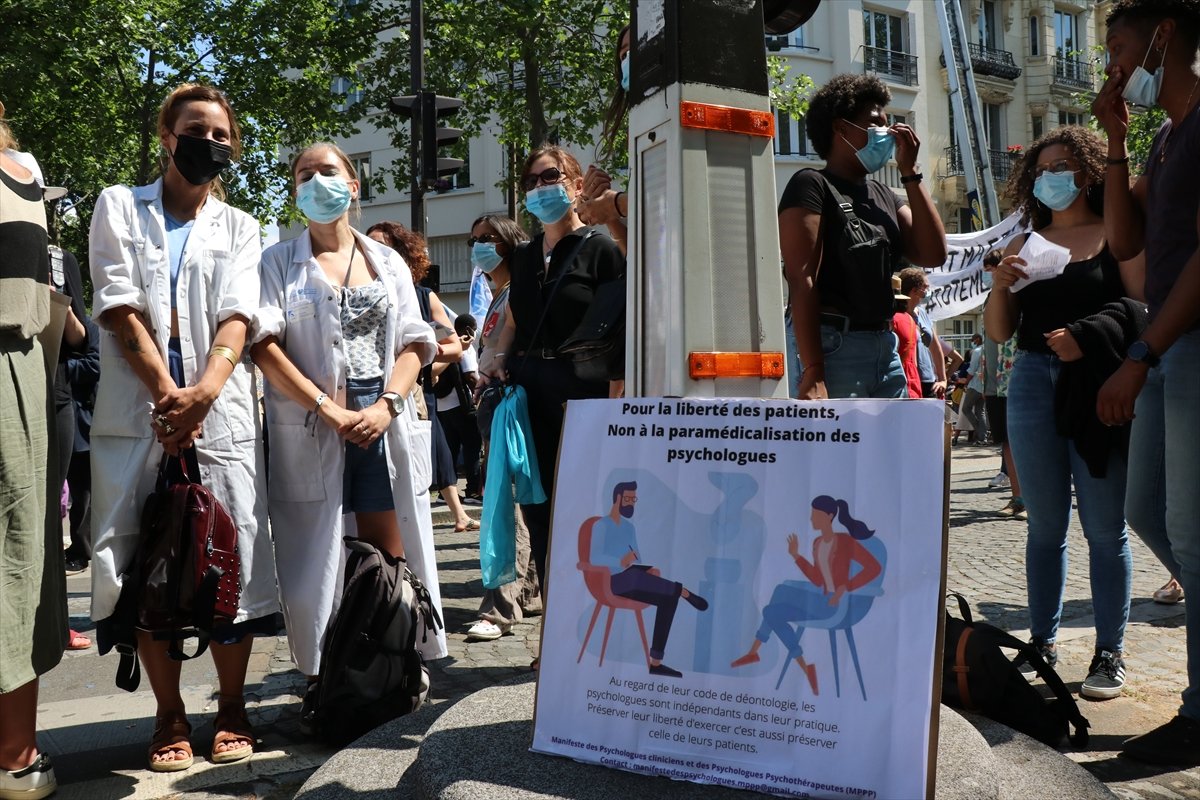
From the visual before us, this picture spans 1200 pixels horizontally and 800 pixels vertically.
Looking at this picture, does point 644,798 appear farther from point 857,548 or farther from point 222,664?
point 222,664

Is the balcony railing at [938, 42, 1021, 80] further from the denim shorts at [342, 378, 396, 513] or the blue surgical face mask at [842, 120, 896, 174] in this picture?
the denim shorts at [342, 378, 396, 513]

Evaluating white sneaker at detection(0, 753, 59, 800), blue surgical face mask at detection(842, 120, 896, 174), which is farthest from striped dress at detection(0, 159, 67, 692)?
blue surgical face mask at detection(842, 120, 896, 174)

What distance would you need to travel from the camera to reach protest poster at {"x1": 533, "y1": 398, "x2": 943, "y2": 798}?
7.72ft

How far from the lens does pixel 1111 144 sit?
366 centimetres

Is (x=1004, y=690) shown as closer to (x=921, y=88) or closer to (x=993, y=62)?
(x=921, y=88)

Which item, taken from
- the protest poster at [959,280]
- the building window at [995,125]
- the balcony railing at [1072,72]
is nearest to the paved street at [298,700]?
the protest poster at [959,280]

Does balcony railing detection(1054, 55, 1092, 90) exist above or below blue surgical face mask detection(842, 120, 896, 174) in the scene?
above

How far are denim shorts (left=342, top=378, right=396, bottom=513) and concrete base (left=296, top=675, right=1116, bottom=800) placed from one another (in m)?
0.87

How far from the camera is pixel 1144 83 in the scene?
351 cm

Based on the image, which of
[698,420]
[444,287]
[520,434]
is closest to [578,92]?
[444,287]

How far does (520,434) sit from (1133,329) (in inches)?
96.5

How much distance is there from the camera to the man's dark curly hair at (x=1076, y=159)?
4.38 m

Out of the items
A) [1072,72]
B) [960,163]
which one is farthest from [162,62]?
[1072,72]

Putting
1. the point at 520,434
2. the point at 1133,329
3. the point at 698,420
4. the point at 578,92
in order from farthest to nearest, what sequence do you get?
the point at 578,92
the point at 520,434
the point at 1133,329
the point at 698,420
